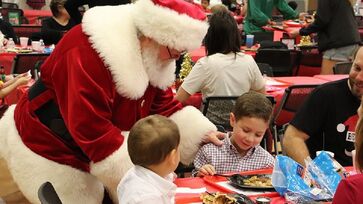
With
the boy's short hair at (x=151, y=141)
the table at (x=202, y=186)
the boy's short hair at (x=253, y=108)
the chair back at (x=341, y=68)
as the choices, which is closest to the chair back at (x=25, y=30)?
the chair back at (x=341, y=68)

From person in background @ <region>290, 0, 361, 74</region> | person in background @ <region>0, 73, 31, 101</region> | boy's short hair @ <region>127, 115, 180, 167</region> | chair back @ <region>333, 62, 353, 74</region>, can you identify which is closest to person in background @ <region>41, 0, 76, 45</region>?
person in background @ <region>0, 73, 31, 101</region>

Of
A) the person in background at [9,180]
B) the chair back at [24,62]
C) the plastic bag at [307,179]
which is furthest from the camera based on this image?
the chair back at [24,62]

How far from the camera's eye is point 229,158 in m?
2.65

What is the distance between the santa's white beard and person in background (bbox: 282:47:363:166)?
80 centimetres

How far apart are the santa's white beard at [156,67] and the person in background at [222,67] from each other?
1385 mm

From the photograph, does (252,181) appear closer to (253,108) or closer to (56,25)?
(253,108)

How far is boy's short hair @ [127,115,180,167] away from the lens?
74.9 inches

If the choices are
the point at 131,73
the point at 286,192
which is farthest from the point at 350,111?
the point at 131,73

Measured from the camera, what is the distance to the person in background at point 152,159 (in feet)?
6.11

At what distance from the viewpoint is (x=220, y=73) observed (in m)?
3.87

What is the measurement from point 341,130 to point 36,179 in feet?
5.23

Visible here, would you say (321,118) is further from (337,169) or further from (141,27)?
(141,27)

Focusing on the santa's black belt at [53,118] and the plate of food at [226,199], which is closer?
the plate of food at [226,199]

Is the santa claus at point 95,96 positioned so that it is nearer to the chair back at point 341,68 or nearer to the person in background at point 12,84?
the person in background at point 12,84
